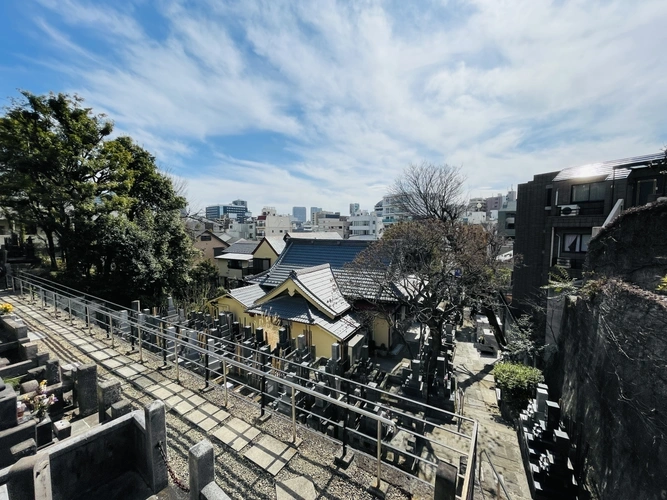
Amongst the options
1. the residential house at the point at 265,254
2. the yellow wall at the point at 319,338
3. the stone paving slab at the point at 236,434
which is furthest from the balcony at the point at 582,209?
the residential house at the point at 265,254

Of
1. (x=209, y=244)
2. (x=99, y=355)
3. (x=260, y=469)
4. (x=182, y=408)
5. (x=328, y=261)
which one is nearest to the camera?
(x=260, y=469)

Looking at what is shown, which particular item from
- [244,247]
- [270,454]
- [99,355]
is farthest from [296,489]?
[244,247]

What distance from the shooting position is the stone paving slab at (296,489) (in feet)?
10.8

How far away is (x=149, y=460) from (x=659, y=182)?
858 inches

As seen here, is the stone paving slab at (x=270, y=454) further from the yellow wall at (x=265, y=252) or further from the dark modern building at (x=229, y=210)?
the dark modern building at (x=229, y=210)

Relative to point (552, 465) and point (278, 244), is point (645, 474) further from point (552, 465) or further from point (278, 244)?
point (278, 244)

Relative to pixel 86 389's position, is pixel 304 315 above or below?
below

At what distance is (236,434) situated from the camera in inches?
170

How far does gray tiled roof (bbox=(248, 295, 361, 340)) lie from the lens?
12344 mm

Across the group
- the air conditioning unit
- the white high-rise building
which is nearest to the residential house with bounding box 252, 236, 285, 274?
the air conditioning unit

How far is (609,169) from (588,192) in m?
1.46

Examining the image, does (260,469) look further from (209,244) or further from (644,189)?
(209,244)

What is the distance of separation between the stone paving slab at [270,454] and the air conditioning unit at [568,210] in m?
19.8

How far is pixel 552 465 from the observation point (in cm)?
667
